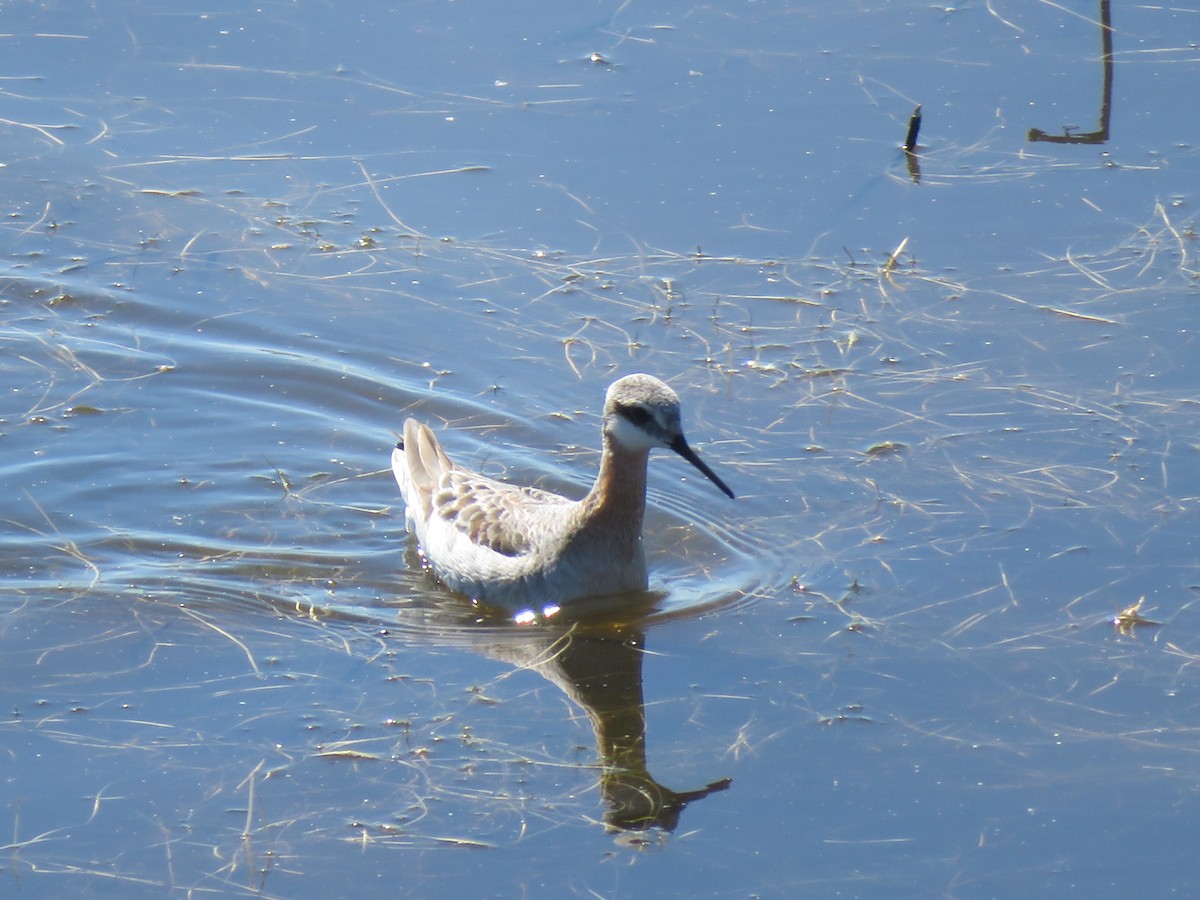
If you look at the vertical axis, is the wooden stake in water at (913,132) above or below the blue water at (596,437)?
above

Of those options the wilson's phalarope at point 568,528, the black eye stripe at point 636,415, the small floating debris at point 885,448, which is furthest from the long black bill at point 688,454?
the small floating debris at point 885,448

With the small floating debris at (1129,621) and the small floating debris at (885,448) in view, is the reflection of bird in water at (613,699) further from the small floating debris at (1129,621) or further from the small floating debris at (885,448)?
the small floating debris at (1129,621)

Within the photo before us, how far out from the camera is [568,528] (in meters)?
8.99

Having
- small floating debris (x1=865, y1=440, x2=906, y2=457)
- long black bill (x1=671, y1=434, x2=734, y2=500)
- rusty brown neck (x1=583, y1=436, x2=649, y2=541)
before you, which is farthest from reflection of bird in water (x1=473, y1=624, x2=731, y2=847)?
small floating debris (x1=865, y1=440, x2=906, y2=457)

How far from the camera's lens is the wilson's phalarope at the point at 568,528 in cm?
876

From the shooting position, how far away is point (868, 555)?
902 cm

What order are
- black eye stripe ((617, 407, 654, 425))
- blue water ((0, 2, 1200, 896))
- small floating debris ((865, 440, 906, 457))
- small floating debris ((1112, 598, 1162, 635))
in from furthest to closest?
1. small floating debris ((865, 440, 906, 457))
2. black eye stripe ((617, 407, 654, 425))
3. small floating debris ((1112, 598, 1162, 635))
4. blue water ((0, 2, 1200, 896))

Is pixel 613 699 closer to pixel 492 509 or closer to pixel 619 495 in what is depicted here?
pixel 619 495

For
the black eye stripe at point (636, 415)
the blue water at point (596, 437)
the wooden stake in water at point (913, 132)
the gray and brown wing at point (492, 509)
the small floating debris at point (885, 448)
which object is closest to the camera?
the blue water at point (596, 437)

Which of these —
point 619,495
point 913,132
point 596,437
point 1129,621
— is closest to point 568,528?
point 619,495

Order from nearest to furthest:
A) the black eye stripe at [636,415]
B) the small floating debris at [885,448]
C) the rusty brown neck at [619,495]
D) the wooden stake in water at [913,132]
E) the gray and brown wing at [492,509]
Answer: the black eye stripe at [636,415] < the rusty brown neck at [619,495] < the gray and brown wing at [492,509] < the small floating debris at [885,448] < the wooden stake in water at [913,132]

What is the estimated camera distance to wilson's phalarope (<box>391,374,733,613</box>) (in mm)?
8758

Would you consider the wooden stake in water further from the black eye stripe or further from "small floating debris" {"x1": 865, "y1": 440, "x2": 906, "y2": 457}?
the black eye stripe

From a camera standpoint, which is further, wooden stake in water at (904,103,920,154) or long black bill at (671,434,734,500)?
wooden stake in water at (904,103,920,154)
